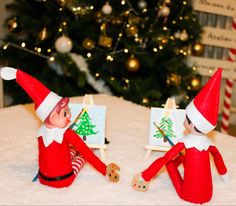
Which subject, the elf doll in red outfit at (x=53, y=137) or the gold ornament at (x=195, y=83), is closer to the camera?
the elf doll in red outfit at (x=53, y=137)

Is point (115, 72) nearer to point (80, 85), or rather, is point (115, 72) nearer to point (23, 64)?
point (80, 85)

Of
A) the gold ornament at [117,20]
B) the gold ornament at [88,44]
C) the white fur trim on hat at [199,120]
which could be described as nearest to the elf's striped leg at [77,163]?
the white fur trim on hat at [199,120]

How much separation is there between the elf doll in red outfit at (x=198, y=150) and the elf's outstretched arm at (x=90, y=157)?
7cm

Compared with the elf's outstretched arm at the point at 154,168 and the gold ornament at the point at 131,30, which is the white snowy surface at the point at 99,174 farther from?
the gold ornament at the point at 131,30

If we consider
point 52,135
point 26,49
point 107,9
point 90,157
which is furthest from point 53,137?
point 26,49

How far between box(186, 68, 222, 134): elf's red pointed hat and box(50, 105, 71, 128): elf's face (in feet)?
1.06

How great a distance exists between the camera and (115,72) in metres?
2.82

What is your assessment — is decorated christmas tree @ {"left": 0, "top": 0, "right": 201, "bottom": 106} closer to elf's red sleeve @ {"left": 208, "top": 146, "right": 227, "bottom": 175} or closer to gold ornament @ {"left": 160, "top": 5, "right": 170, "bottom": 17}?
gold ornament @ {"left": 160, "top": 5, "right": 170, "bottom": 17}

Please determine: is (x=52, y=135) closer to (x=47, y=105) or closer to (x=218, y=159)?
(x=47, y=105)

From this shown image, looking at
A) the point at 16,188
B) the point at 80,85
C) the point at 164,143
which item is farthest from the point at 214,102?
the point at 80,85

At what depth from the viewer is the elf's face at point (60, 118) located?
43.4 inches

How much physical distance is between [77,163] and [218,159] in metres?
0.39

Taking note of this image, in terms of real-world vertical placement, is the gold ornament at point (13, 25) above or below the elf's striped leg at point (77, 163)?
above

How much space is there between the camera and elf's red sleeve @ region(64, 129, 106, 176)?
113cm
